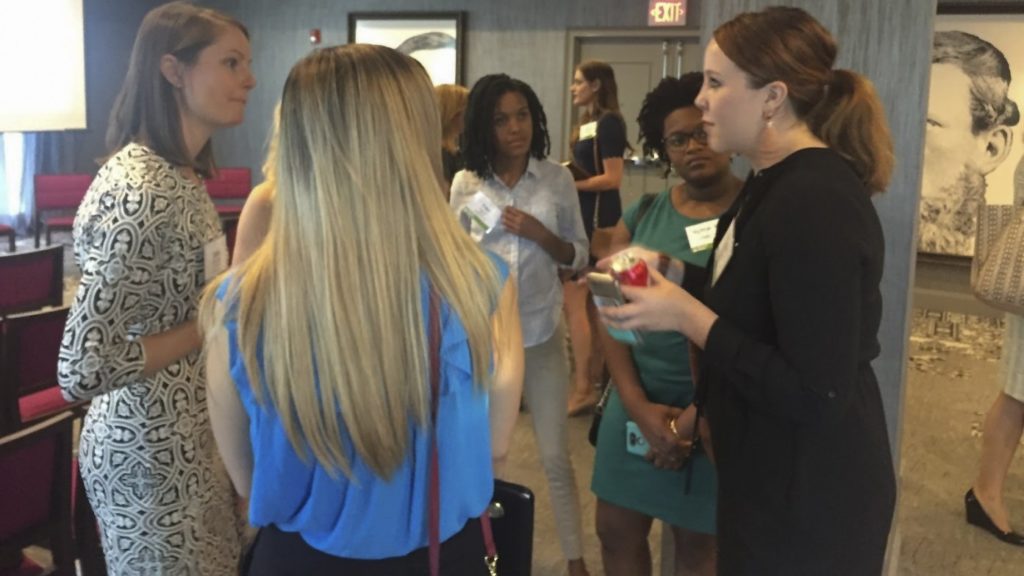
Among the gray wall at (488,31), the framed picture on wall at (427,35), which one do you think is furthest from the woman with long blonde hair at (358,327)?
the framed picture on wall at (427,35)

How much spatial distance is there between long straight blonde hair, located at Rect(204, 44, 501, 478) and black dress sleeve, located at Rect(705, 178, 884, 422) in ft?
1.65

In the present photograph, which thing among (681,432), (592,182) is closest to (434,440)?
(681,432)

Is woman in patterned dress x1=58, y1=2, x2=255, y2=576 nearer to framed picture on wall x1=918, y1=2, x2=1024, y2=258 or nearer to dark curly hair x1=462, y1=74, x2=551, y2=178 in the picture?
dark curly hair x1=462, y1=74, x2=551, y2=178

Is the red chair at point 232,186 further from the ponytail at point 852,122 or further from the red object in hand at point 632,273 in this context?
the ponytail at point 852,122

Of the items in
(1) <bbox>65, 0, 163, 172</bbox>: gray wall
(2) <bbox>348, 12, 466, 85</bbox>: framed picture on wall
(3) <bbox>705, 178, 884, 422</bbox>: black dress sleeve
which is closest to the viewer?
(3) <bbox>705, 178, 884, 422</bbox>: black dress sleeve

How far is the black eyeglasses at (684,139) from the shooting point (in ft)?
6.77

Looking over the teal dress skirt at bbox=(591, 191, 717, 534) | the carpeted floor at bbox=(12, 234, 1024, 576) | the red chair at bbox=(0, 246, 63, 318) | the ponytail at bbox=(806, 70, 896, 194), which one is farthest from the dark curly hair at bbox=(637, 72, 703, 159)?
the red chair at bbox=(0, 246, 63, 318)

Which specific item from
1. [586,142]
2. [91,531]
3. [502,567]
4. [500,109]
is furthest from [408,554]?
[586,142]

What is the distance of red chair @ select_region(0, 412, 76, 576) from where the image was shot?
1684mm

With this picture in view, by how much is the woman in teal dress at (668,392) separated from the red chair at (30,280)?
2.27 meters

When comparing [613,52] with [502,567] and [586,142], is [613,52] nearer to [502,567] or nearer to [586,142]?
[586,142]

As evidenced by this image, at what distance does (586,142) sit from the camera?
477cm

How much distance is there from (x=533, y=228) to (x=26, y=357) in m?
1.55

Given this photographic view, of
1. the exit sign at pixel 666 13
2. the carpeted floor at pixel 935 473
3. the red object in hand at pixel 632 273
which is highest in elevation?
the exit sign at pixel 666 13
